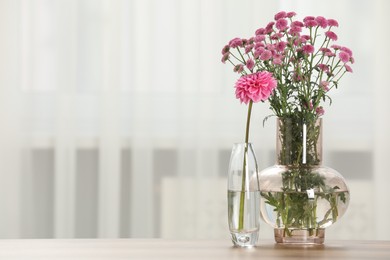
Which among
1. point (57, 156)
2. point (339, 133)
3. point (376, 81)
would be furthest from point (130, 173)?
point (376, 81)

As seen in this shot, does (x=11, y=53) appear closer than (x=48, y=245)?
No

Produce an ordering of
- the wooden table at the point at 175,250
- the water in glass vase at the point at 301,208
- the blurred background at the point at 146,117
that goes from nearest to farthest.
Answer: the wooden table at the point at 175,250 < the water in glass vase at the point at 301,208 < the blurred background at the point at 146,117

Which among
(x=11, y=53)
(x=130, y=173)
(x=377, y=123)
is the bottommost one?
A: (x=130, y=173)

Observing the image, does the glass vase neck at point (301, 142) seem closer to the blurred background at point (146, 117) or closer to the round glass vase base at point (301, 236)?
the round glass vase base at point (301, 236)

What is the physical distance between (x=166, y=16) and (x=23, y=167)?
78cm

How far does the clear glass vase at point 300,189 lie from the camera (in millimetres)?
1543

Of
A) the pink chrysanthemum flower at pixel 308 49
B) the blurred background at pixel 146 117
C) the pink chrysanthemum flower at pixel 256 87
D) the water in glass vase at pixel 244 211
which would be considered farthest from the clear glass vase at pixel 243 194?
the blurred background at pixel 146 117

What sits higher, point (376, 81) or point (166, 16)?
point (166, 16)

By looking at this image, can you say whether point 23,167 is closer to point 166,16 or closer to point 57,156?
point 57,156

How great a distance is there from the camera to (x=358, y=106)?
2.87 metres

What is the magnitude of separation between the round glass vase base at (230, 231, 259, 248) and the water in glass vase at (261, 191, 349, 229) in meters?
0.05

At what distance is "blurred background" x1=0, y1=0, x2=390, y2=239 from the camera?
2.85 metres

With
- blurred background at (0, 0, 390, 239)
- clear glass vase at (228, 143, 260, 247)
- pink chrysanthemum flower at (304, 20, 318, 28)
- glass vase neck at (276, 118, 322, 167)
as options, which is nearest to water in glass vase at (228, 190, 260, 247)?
clear glass vase at (228, 143, 260, 247)

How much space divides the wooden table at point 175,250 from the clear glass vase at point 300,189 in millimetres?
42
